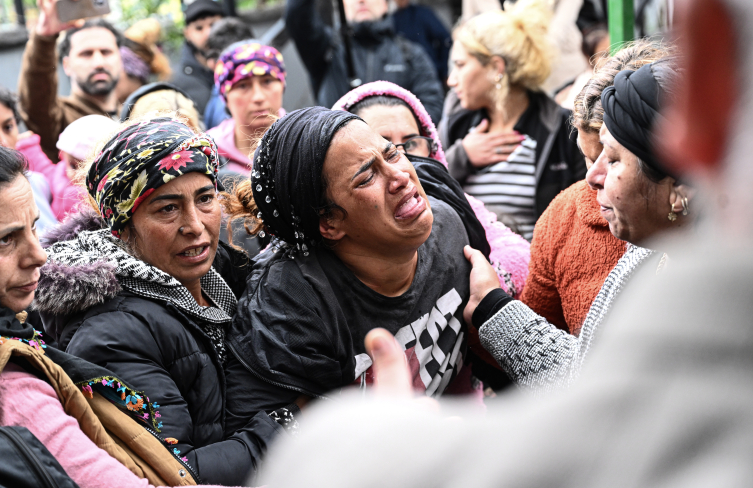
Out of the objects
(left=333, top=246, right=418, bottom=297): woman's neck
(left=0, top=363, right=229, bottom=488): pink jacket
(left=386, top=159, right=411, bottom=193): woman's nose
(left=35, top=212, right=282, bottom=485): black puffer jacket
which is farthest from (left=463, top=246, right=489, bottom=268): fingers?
(left=0, top=363, right=229, bottom=488): pink jacket

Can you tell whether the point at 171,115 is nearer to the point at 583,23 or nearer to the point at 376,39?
the point at 376,39

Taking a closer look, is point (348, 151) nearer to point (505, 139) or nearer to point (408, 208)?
point (408, 208)

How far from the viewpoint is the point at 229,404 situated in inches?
80.1

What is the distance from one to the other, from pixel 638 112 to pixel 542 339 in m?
0.73

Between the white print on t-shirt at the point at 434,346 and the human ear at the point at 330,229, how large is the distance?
34 cm

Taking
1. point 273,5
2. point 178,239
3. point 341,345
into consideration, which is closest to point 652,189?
point 341,345

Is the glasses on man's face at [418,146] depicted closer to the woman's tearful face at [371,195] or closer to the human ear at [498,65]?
the woman's tearful face at [371,195]

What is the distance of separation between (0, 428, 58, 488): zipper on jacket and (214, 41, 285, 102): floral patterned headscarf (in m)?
2.81

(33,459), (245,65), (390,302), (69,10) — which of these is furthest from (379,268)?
(69,10)

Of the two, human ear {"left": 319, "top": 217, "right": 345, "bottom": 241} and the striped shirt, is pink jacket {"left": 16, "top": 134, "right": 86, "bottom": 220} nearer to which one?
human ear {"left": 319, "top": 217, "right": 345, "bottom": 241}

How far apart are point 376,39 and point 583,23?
1.74 m

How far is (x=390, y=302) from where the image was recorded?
2.18 m

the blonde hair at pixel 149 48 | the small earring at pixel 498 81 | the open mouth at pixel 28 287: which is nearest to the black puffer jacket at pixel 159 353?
the open mouth at pixel 28 287

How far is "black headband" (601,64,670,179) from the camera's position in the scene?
172 centimetres
